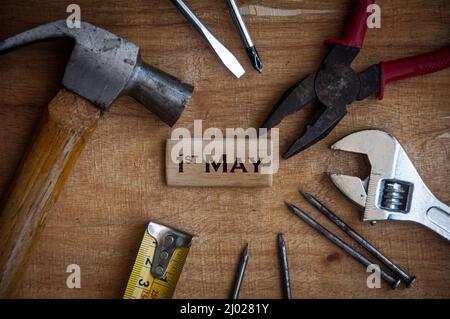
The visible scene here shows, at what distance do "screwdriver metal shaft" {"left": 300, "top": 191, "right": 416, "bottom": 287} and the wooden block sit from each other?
0.15m

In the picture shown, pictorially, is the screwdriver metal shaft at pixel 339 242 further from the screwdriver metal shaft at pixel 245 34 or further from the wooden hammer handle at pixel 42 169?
the wooden hammer handle at pixel 42 169

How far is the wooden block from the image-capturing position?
1405mm

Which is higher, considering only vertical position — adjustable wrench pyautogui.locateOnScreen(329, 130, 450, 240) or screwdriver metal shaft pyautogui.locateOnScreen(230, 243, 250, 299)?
adjustable wrench pyautogui.locateOnScreen(329, 130, 450, 240)

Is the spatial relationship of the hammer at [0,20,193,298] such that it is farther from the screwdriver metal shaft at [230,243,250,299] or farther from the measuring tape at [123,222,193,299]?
the screwdriver metal shaft at [230,243,250,299]

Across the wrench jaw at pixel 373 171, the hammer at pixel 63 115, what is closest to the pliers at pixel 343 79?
the wrench jaw at pixel 373 171

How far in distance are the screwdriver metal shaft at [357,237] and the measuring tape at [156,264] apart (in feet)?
1.21

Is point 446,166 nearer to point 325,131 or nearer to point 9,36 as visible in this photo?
point 325,131

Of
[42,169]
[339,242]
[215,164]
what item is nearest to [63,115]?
[42,169]

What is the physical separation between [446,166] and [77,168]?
999 mm

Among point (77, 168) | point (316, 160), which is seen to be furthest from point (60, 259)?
point (316, 160)

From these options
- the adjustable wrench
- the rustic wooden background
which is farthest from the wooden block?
the adjustable wrench

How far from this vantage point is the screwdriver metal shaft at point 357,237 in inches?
56.1

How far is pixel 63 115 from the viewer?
1260 millimetres

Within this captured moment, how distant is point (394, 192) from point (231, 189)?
1.41 feet
